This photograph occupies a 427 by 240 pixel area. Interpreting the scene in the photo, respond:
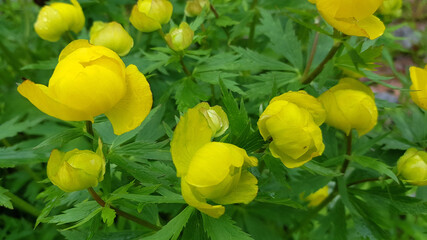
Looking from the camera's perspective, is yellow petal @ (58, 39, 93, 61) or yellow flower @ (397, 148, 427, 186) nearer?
yellow petal @ (58, 39, 93, 61)

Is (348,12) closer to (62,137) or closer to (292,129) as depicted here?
(292,129)

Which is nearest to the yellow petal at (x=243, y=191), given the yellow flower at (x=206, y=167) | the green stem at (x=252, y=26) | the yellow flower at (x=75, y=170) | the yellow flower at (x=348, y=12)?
the yellow flower at (x=206, y=167)

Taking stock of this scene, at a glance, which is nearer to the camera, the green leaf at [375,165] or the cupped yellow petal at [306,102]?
the cupped yellow petal at [306,102]

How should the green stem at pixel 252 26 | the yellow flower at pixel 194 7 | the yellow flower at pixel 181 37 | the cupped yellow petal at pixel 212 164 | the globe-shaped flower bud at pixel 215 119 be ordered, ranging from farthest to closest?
the green stem at pixel 252 26
the yellow flower at pixel 194 7
the yellow flower at pixel 181 37
the globe-shaped flower bud at pixel 215 119
the cupped yellow petal at pixel 212 164

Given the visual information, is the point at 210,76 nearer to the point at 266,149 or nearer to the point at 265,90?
the point at 265,90

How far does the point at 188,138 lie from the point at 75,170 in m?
0.20

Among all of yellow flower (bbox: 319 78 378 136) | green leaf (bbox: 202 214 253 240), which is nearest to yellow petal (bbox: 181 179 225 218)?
green leaf (bbox: 202 214 253 240)

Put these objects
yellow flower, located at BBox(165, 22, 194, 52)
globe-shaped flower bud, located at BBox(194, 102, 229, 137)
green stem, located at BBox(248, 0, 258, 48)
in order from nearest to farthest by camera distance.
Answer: globe-shaped flower bud, located at BBox(194, 102, 229, 137)
yellow flower, located at BBox(165, 22, 194, 52)
green stem, located at BBox(248, 0, 258, 48)

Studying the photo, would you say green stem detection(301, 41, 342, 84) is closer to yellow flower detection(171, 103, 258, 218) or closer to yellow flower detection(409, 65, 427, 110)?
yellow flower detection(409, 65, 427, 110)

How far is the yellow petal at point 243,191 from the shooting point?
63 centimetres

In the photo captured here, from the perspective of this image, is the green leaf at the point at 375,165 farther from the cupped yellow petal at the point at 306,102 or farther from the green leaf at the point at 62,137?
the green leaf at the point at 62,137

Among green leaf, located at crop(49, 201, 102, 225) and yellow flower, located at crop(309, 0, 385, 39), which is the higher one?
yellow flower, located at crop(309, 0, 385, 39)

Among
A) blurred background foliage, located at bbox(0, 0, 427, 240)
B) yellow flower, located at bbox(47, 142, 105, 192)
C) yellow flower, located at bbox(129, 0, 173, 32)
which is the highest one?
yellow flower, located at bbox(129, 0, 173, 32)

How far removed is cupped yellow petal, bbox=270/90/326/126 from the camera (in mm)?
644
